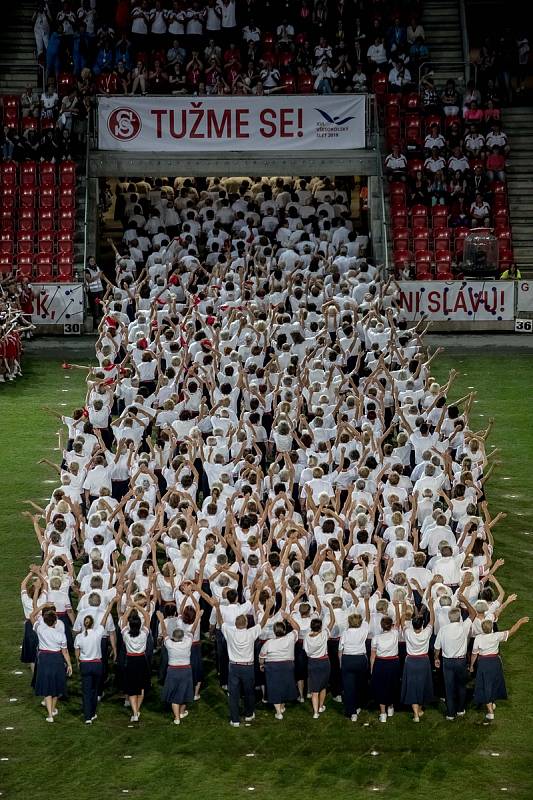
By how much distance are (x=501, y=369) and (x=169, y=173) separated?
8.43 metres

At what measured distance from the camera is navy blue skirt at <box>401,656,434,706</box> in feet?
41.9

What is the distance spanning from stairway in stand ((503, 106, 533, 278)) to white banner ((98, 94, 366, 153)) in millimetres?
3815

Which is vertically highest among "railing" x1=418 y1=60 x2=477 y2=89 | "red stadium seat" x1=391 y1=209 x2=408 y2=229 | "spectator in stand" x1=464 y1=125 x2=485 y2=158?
"railing" x1=418 y1=60 x2=477 y2=89

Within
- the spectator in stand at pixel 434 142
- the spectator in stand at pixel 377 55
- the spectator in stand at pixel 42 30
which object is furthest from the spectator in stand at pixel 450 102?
the spectator in stand at pixel 42 30

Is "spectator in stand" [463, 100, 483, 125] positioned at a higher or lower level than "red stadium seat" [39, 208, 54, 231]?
higher

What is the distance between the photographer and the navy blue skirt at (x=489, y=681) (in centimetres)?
1284

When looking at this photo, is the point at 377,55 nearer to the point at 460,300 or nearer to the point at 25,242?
the point at 460,300

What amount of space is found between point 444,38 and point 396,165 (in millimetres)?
4967

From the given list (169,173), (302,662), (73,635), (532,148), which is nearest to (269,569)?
(302,662)

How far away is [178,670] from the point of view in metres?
12.8

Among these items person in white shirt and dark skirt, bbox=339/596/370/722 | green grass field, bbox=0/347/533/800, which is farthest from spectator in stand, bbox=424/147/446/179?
person in white shirt and dark skirt, bbox=339/596/370/722

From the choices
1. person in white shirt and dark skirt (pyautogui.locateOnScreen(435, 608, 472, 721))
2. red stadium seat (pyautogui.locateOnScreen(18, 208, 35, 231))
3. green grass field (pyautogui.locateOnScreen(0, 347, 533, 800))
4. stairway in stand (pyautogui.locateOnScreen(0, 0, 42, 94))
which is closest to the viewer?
green grass field (pyautogui.locateOnScreen(0, 347, 533, 800))

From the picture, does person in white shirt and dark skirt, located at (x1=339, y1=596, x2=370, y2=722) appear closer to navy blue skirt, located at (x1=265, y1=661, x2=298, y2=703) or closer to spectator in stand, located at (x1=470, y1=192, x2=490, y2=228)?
navy blue skirt, located at (x1=265, y1=661, x2=298, y2=703)

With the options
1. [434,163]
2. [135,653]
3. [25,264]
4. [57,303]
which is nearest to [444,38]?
[434,163]
